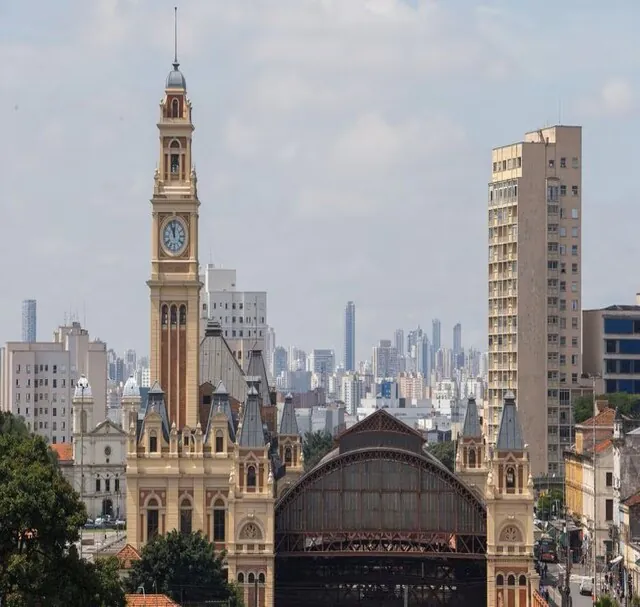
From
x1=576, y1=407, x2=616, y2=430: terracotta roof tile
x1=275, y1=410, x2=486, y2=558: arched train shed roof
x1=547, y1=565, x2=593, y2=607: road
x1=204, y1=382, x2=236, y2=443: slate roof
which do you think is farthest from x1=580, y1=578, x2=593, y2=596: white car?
x1=576, y1=407, x2=616, y2=430: terracotta roof tile

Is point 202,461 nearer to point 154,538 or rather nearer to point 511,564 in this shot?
point 154,538

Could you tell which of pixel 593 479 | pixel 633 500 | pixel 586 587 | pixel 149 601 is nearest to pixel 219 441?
pixel 586 587

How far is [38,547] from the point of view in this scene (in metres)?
93.8

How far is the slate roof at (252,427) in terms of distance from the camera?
137750 millimetres

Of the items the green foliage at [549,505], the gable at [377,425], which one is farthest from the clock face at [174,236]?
the green foliage at [549,505]

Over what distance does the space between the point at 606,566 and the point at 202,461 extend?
27682 millimetres

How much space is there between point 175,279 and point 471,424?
24.5 meters

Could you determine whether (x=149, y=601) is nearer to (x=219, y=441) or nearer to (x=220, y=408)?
(x=219, y=441)

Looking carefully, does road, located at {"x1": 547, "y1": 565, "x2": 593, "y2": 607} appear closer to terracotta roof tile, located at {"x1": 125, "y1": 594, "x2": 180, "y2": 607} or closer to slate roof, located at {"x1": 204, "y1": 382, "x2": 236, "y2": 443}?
slate roof, located at {"x1": 204, "y1": 382, "x2": 236, "y2": 443}

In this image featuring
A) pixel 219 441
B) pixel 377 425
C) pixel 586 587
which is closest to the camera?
pixel 219 441

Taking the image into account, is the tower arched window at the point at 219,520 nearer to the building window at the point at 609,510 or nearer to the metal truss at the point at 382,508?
the metal truss at the point at 382,508

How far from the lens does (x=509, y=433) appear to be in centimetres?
13825

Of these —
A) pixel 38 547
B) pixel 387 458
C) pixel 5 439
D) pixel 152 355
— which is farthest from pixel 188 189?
pixel 38 547

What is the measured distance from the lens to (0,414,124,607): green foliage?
91.9 metres
